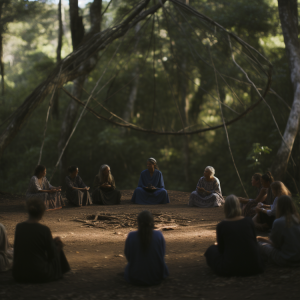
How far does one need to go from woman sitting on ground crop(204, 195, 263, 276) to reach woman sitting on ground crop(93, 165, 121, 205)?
16.4 feet

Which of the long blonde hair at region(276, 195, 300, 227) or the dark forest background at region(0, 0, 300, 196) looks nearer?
the long blonde hair at region(276, 195, 300, 227)

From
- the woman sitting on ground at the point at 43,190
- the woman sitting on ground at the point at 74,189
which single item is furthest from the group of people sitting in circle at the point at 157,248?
the woman sitting on ground at the point at 74,189

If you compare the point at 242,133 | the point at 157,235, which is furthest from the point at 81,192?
the point at 242,133

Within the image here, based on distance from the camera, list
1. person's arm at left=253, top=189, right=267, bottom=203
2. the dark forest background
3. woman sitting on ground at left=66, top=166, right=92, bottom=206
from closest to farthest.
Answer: person's arm at left=253, top=189, right=267, bottom=203, woman sitting on ground at left=66, top=166, right=92, bottom=206, the dark forest background

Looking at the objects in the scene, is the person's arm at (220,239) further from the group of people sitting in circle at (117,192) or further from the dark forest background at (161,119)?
the dark forest background at (161,119)

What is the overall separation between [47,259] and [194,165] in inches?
590

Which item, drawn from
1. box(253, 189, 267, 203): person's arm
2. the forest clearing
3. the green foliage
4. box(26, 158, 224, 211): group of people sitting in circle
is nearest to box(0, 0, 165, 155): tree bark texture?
→ the forest clearing

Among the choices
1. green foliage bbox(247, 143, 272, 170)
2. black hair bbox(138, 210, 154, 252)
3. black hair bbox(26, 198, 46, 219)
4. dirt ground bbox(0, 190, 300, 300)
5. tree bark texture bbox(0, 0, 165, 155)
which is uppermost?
tree bark texture bbox(0, 0, 165, 155)

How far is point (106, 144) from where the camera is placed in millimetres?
16594

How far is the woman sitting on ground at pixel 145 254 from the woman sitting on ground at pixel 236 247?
1.87 ft

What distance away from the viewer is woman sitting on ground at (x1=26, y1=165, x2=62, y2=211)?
6.79m

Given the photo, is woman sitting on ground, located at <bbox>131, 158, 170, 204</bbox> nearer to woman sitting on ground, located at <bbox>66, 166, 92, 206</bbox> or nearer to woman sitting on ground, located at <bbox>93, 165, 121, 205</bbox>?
woman sitting on ground, located at <bbox>93, 165, 121, 205</bbox>

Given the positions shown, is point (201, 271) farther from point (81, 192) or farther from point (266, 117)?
point (266, 117)

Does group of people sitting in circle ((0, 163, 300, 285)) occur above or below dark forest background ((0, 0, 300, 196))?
below
